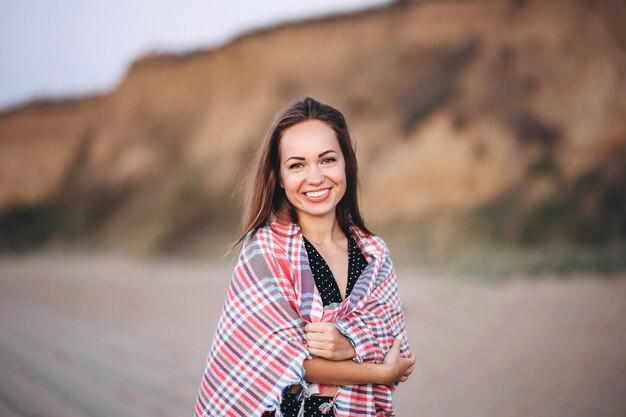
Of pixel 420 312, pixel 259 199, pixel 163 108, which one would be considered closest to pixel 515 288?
pixel 420 312

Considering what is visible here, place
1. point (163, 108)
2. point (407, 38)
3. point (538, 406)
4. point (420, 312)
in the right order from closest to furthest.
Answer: point (538, 406) < point (420, 312) < point (407, 38) < point (163, 108)

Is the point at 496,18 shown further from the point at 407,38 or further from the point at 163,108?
the point at 163,108

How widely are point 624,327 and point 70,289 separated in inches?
345

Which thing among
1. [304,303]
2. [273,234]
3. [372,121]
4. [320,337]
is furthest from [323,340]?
[372,121]

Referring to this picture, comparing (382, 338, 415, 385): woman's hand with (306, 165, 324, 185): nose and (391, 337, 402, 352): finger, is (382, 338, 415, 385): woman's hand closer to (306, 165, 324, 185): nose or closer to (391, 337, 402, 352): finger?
(391, 337, 402, 352): finger

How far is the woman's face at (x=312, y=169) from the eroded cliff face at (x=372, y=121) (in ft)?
28.6

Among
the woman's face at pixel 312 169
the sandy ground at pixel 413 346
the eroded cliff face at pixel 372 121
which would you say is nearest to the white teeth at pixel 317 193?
the woman's face at pixel 312 169

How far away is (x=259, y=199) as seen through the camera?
92.4 inches

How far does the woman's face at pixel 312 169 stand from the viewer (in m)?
2.25

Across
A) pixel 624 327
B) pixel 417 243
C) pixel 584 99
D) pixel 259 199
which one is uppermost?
pixel 584 99

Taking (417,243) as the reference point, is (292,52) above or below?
above

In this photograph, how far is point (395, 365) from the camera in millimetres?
2146

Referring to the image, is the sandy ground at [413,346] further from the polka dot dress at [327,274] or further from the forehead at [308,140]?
the forehead at [308,140]

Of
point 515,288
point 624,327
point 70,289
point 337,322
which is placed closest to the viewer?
point 337,322
